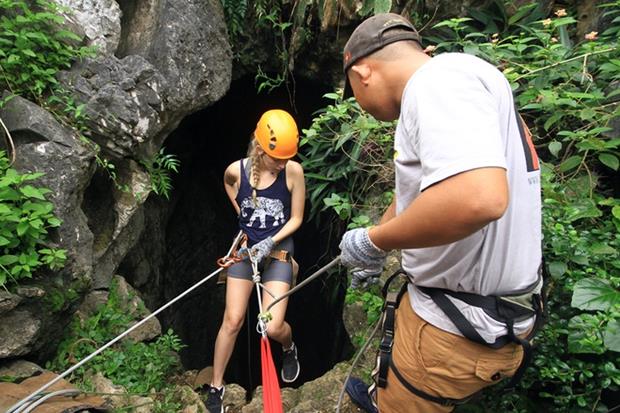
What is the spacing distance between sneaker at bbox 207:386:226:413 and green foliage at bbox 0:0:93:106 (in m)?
2.64

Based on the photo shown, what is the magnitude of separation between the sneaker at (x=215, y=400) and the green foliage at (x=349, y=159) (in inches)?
69.6

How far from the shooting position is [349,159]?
16.2 ft

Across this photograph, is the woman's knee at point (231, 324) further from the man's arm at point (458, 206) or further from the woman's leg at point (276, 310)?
the man's arm at point (458, 206)

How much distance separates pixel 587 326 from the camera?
2.15 meters

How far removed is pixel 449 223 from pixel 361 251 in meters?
0.63

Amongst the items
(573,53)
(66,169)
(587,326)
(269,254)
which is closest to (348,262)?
(587,326)

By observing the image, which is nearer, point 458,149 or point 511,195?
point 458,149

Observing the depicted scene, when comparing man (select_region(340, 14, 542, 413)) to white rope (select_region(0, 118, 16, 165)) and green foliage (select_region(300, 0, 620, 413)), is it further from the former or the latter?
white rope (select_region(0, 118, 16, 165))

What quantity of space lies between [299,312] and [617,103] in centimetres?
667

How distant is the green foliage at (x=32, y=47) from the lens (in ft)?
10.8

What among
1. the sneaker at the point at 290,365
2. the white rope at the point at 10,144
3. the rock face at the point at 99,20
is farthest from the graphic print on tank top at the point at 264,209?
the rock face at the point at 99,20

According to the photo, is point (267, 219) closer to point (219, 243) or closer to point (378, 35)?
point (378, 35)

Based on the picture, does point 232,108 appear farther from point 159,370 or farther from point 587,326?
point 587,326

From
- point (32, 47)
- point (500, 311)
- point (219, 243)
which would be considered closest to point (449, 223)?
point (500, 311)
